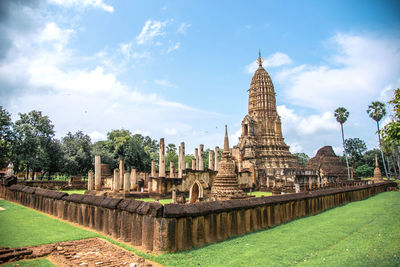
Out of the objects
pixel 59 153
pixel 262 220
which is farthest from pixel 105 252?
pixel 59 153

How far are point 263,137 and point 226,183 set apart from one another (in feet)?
112

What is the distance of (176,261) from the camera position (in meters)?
5.51

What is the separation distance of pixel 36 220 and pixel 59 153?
34.8 metres

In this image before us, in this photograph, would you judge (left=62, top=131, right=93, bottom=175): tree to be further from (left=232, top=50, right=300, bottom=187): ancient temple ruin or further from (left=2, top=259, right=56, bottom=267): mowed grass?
(left=2, top=259, right=56, bottom=267): mowed grass

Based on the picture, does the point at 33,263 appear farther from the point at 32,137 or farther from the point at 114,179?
the point at 32,137

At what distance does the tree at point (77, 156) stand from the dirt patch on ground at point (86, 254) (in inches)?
1500

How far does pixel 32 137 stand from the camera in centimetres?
3588

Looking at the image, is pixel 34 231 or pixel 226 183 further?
pixel 226 183

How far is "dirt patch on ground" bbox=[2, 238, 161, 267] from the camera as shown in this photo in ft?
17.7

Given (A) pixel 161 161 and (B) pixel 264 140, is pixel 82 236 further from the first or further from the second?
(B) pixel 264 140

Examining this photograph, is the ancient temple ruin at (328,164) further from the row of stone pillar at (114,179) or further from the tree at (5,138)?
the tree at (5,138)

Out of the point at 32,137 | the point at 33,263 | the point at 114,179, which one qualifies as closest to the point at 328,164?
the point at 114,179

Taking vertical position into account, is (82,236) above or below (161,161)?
below

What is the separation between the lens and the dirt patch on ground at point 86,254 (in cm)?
540
